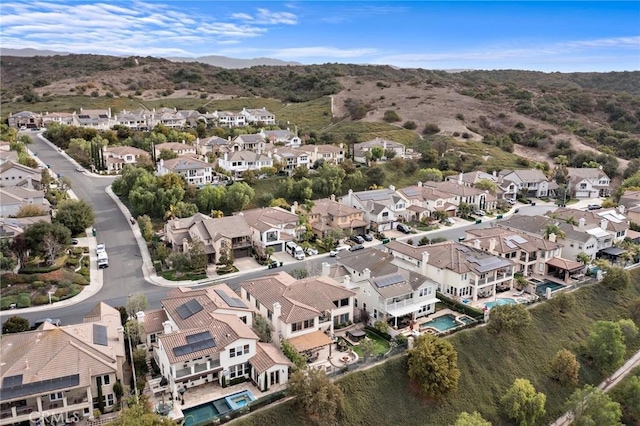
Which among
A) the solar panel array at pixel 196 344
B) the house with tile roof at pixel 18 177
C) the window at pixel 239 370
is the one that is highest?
the house with tile roof at pixel 18 177

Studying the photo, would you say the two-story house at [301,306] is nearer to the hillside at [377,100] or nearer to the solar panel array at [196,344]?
the solar panel array at [196,344]

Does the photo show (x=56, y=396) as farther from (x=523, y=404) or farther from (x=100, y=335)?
(x=523, y=404)

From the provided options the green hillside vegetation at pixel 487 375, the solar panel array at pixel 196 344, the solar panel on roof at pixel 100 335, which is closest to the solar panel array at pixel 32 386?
the solar panel on roof at pixel 100 335

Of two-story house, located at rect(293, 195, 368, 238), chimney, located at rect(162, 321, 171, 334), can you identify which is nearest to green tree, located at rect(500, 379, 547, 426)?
chimney, located at rect(162, 321, 171, 334)

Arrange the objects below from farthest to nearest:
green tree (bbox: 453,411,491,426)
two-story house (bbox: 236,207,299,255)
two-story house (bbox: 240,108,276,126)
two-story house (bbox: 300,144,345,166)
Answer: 1. two-story house (bbox: 240,108,276,126)
2. two-story house (bbox: 300,144,345,166)
3. two-story house (bbox: 236,207,299,255)
4. green tree (bbox: 453,411,491,426)

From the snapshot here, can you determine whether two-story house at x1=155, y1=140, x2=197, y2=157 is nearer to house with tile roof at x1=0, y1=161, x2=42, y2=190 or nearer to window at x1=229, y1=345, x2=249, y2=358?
house with tile roof at x1=0, y1=161, x2=42, y2=190

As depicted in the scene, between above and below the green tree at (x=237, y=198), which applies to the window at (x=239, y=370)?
below

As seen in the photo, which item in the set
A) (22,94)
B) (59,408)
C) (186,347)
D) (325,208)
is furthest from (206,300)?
(22,94)
